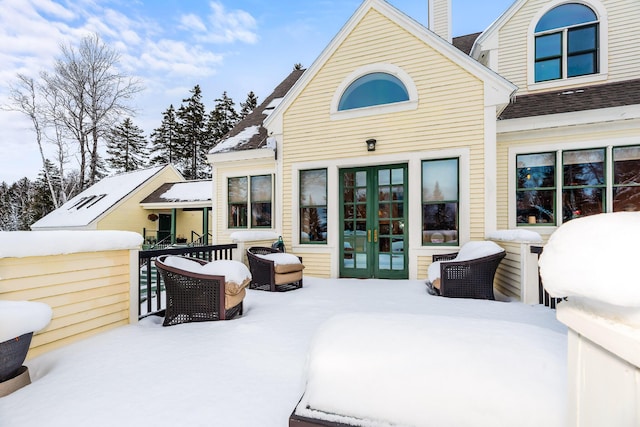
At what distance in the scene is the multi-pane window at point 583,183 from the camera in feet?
18.0

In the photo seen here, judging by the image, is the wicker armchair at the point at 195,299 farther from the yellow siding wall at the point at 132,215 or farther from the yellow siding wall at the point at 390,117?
the yellow siding wall at the point at 132,215

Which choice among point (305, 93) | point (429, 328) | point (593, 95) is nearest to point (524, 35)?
point (593, 95)

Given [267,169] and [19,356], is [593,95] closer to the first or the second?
[267,169]

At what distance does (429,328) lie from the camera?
4.23 feet

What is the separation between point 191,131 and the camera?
28359 millimetres

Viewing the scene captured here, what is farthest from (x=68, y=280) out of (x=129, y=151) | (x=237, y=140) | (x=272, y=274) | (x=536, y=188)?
(x=129, y=151)

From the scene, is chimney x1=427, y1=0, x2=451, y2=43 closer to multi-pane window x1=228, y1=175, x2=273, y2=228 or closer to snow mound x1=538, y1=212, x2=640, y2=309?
multi-pane window x1=228, y1=175, x2=273, y2=228

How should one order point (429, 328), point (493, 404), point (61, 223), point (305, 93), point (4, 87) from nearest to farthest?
point (493, 404), point (429, 328), point (305, 93), point (61, 223), point (4, 87)

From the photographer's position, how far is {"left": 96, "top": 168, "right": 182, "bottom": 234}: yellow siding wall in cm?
1412

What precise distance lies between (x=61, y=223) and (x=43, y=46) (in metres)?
10.2

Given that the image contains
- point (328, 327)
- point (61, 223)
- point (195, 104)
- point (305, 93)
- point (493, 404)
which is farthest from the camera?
point (195, 104)

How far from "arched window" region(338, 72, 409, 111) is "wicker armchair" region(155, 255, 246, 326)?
458 centimetres

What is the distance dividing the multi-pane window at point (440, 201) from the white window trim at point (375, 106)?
1213 mm

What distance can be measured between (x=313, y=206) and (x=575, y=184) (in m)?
5.04
